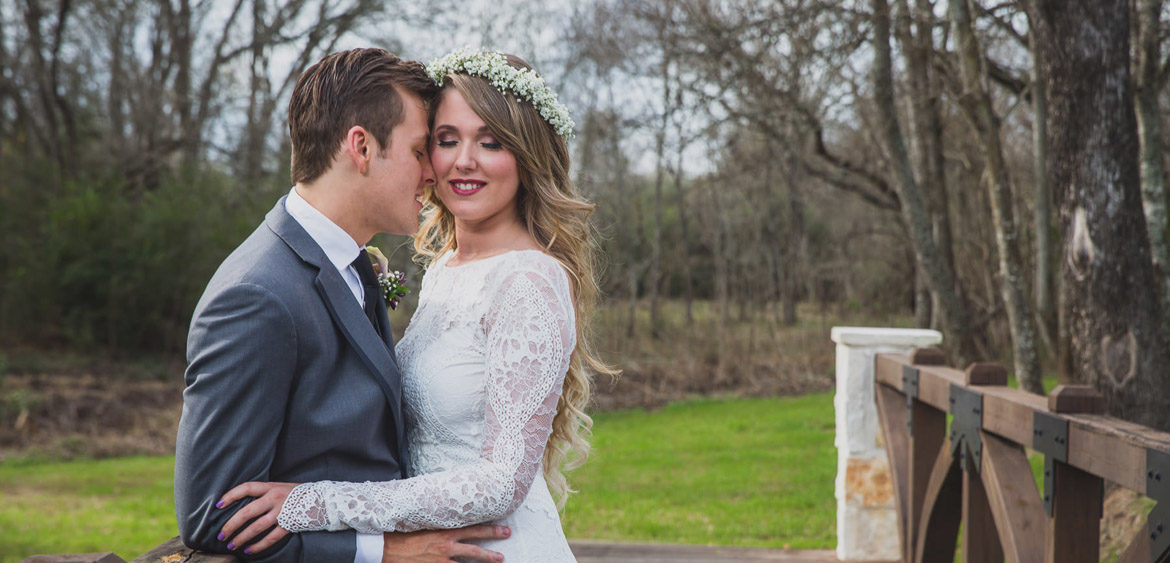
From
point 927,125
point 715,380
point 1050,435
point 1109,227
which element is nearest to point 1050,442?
point 1050,435

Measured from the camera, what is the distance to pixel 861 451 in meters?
4.56

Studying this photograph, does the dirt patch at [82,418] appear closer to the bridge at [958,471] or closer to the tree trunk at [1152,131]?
the bridge at [958,471]

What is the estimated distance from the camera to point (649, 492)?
7.62 meters

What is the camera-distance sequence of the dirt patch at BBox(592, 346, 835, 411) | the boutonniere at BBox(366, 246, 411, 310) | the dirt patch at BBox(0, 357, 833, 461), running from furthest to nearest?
the dirt patch at BBox(592, 346, 835, 411)
the dirt patch at BBox(0, 357, 833, 461)
the boutonniere at BBox(366, 246, 411, 310)

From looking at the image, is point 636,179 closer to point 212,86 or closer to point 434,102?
point 212,86

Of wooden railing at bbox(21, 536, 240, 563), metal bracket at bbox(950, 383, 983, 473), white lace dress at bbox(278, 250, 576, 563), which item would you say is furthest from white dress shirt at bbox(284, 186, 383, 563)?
metal bracket at bbox(950, 383, 983, 473)

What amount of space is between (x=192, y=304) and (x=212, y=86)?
608 centimetres

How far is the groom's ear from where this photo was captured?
1943mm

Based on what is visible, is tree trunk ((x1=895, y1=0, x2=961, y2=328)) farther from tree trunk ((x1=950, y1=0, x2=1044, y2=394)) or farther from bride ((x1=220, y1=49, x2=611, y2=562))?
bride ((x1=220, y1=49, x2=611, y2=562))

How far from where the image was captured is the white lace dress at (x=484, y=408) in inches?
73.2

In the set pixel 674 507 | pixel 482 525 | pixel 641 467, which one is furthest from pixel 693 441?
pixel 482 525

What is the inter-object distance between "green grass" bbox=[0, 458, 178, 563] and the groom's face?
491 cm

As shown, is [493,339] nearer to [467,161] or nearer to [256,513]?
[467,161]

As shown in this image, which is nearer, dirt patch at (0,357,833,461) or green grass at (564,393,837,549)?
green grass at (564,393,837,549)
